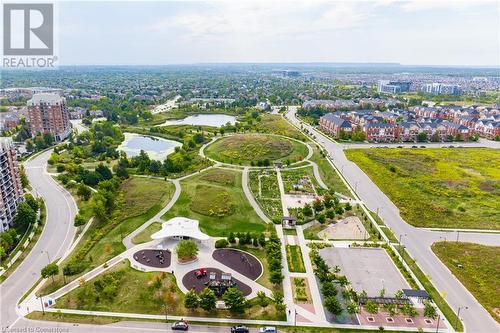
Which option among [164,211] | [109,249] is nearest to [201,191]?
[164,211]

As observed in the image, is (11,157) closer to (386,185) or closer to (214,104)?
(386,185)

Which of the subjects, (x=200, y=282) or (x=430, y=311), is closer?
(x=430, y=311)

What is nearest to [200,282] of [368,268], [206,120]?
[368,268]

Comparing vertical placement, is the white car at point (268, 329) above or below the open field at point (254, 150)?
below

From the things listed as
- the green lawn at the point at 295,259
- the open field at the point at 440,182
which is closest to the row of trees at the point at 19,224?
the green lawn at the point at 295,259

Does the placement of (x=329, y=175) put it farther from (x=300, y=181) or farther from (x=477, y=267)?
(x=477, y=267)

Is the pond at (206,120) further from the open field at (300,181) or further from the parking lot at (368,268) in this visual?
the parking lot at (368,268)

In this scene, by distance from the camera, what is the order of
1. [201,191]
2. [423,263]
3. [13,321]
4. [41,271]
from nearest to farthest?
[13,321], [41,271], [423,263], [201,191]
